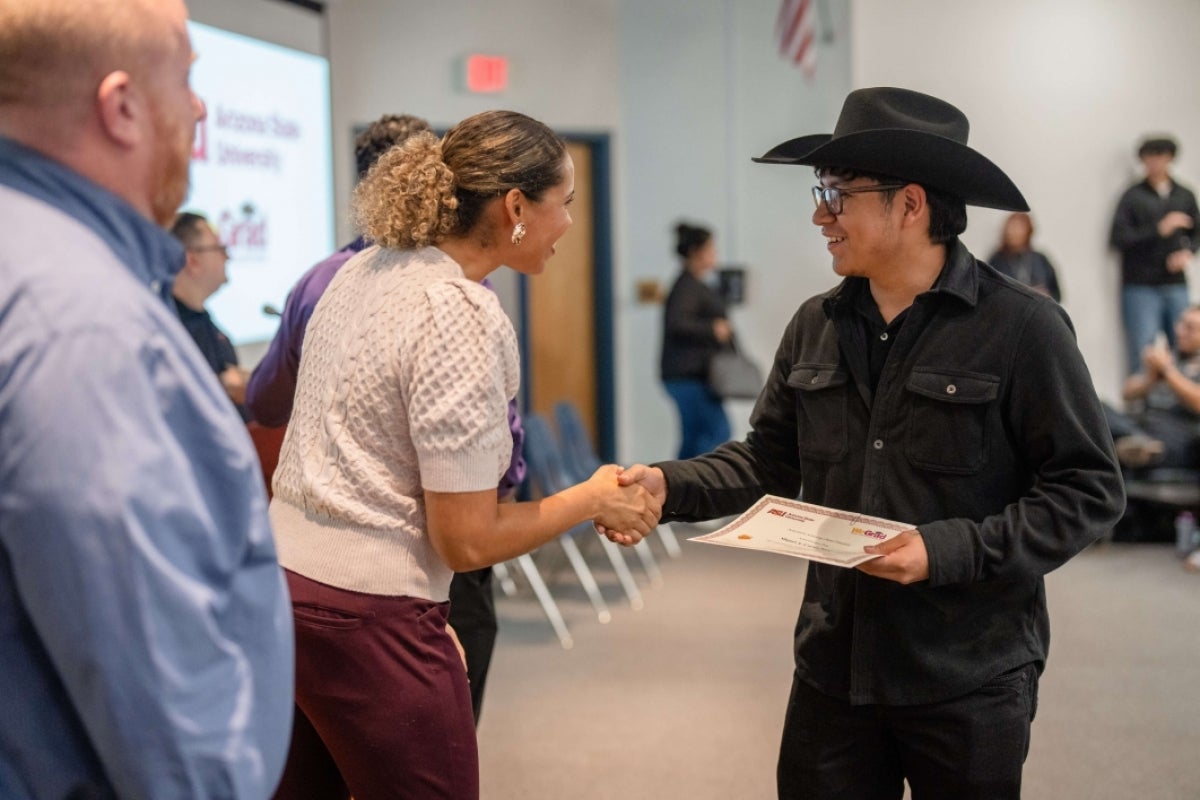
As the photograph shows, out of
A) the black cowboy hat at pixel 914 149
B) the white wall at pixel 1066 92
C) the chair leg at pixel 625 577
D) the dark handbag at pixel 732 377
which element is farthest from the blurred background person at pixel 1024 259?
the black cowboy hat at pixel 914 149

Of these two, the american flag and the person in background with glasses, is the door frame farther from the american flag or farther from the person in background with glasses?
the person in background with glasses

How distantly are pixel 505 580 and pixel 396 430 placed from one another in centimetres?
457

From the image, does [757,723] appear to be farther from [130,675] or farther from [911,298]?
[130,675]

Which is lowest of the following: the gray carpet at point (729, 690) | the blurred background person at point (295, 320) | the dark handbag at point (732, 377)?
the gray carpet at point (729, 690)

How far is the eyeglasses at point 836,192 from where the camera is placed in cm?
209

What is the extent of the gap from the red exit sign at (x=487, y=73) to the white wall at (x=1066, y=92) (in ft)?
7.33

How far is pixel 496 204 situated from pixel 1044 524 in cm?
98

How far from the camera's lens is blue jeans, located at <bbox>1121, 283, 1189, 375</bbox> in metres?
8.28

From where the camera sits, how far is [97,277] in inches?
39.0

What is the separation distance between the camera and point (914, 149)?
2.04 meters

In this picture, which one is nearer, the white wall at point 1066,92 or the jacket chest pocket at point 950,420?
the jacket chest pocket at point 950,420

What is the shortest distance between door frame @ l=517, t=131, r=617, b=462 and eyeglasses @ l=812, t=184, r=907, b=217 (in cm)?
633

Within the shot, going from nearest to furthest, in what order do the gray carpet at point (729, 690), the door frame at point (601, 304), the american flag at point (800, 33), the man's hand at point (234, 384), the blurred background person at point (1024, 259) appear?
the man's hand at point (234, 384) → the gray carpet at point (729, 690) → the american flag at point (800, 33) → the blurred background person at point (1024, 259) → the door frame at point (601, 304)

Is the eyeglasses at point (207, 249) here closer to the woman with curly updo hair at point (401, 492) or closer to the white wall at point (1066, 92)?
the woman with curly updo hair at point (401, 492)
